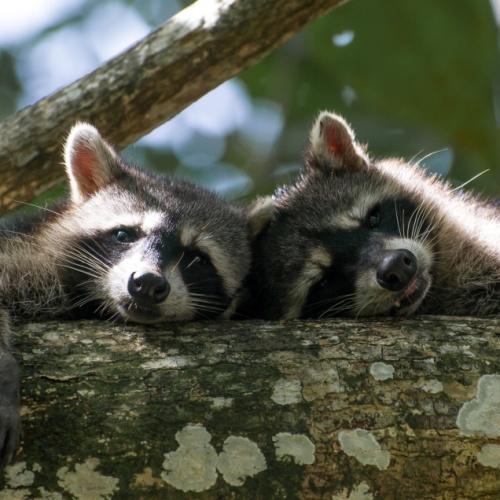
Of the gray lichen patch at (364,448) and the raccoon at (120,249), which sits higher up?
the raccoon at (120,249)

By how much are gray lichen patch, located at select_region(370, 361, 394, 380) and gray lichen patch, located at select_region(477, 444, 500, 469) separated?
0.47m

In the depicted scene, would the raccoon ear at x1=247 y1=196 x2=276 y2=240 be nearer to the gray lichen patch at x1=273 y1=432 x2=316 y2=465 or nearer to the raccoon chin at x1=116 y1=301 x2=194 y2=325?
the raccoon chin at x1=116 y1=301 x2=194 y2=325

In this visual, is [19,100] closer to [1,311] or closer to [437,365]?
[1,311]

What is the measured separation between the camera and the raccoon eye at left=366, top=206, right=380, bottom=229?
5.10 metres

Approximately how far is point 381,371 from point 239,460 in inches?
28.0

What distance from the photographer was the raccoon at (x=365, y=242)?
184 inches

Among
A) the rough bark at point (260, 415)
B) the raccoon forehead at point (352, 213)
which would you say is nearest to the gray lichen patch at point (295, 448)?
the rough bark at point (260, 415)

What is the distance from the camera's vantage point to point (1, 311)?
13.1 ft

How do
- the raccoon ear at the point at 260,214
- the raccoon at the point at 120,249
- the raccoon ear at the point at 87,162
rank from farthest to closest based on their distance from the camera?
the raccoon ear at the point at 260,214 < the raccoon ear at the point at 87,162 < the raccoon at the point at 120,249

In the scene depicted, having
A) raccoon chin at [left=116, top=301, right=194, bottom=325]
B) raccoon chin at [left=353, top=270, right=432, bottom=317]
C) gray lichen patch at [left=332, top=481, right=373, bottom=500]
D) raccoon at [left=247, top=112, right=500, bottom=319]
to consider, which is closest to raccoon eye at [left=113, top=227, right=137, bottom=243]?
raccoon chin at [left=116, top=301, right=194, bottom=325]

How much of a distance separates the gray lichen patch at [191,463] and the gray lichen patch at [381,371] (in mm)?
725

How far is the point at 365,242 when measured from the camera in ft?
16.0

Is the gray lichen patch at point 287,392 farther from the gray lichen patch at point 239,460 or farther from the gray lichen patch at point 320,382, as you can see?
the gray lichen patch at point 239,460

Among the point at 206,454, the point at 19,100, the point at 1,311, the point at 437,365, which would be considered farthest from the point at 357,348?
the point at 19,100
